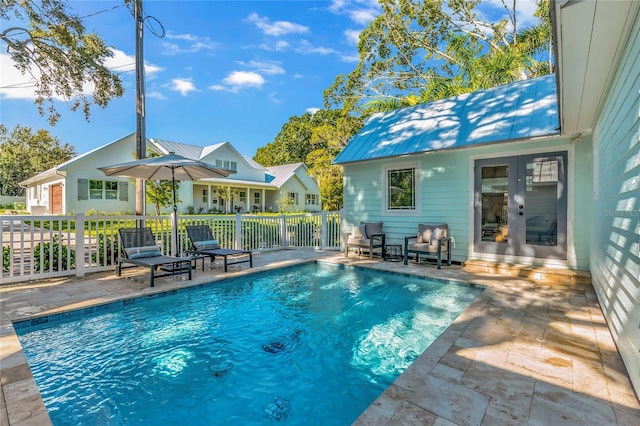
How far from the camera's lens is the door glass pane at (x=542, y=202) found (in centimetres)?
603

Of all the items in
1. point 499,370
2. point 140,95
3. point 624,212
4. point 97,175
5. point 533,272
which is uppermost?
point 140,95

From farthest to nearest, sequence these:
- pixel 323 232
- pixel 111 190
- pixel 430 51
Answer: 1. pixel 111 190
2. pixel 430 51
3. pixel 323 232

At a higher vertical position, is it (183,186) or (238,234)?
(183,186)

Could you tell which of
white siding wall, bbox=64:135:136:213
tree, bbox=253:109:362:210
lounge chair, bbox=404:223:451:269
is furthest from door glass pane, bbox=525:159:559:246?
white siding wall, bbox=64:135:136:213

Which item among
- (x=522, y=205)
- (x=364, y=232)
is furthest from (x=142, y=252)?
(x=522, y=205)

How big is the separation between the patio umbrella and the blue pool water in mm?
2582

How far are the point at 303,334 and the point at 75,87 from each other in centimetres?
1224

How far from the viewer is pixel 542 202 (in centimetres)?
614

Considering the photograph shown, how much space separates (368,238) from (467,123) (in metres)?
3.71

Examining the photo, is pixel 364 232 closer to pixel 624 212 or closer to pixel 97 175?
pixel 624 212

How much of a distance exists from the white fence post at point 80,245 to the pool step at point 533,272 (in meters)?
7.86

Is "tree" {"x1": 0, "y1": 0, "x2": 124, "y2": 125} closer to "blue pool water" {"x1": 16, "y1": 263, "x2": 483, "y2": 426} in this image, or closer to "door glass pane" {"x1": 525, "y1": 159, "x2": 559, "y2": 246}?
"blue pool water" {"x1": 16, "y1": 263, "x2": 483, "y2": 426}

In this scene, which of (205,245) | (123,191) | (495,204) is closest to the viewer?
(495,204)

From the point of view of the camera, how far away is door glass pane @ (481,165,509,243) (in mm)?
6570
